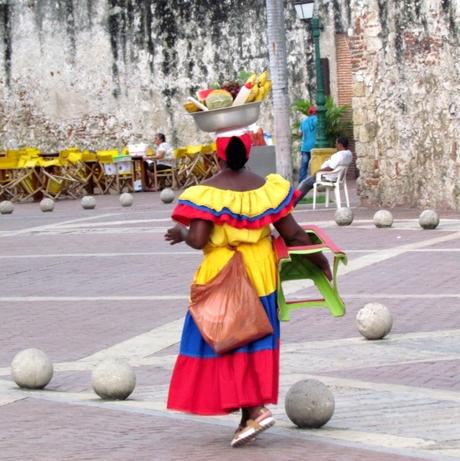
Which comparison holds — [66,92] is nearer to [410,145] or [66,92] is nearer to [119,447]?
[410,145]

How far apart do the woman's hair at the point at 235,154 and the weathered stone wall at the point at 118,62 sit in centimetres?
2706

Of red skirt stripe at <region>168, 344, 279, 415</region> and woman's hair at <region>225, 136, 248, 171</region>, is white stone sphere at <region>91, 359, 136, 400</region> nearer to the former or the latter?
red skirt stripe at <region>168, 344, 279, 415</region>

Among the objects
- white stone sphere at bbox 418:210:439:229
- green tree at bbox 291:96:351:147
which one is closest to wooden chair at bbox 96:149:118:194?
green tree at bbox 291:96:351:147

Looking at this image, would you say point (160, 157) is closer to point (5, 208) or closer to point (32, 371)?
point (5, 208)

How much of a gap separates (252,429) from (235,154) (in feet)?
4.71

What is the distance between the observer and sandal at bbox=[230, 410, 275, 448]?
7402mm

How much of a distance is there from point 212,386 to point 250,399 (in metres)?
0.22

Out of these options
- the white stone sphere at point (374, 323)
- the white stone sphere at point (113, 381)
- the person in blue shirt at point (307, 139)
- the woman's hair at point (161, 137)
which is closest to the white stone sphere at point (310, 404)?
the white stone sphere at point (113, 381)

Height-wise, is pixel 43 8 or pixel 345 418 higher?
pixel 43 8

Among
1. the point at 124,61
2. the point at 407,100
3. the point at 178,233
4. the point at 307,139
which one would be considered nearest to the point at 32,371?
the point at 178,233

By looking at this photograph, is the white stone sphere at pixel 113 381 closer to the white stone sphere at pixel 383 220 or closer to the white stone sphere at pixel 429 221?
the white stone sphere at pixel 429 221

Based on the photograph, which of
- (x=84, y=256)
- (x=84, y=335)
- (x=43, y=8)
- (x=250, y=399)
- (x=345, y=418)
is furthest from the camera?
(x=43, y=8)

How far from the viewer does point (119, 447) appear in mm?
7488

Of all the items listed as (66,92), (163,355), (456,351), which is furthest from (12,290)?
(66,92)
